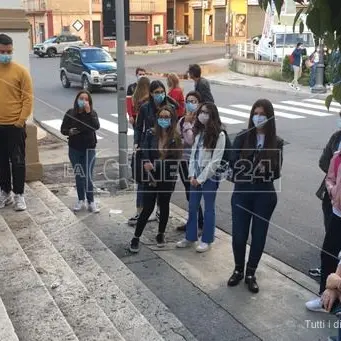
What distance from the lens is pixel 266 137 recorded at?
510cm

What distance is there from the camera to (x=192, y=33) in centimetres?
6844

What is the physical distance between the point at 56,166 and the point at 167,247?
179 inches

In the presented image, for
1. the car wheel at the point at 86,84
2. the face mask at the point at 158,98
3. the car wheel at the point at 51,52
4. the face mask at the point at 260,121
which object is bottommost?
the car wheel at the point at 51,52

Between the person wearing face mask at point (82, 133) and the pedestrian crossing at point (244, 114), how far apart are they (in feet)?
20.8

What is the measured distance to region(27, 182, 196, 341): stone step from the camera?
14.8 ft

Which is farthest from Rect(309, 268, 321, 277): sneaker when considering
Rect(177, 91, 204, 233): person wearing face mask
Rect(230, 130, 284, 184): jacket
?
Rect(177, 91, 204, 233): person wearing face mask

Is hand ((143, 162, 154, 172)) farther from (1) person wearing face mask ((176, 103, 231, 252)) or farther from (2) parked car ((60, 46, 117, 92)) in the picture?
(2) parked car ((60, 46, 117, 92))

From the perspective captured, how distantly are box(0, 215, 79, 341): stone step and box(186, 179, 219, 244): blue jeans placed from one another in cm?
191

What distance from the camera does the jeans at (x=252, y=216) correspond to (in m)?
5.15

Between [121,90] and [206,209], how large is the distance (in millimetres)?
3399

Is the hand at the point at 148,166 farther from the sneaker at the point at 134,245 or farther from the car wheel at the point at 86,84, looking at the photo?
the car wheel at the point at 86,84

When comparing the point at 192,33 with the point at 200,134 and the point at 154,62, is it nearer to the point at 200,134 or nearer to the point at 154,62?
the point at 154,62

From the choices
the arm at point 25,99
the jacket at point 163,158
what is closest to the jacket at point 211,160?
the jacket at point 163,158

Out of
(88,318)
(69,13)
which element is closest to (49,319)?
(88,318)
